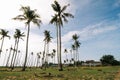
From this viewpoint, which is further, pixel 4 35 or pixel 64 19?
pixel 4 35

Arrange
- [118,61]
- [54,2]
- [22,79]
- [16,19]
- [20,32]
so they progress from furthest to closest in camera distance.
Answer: [118,61] → [20,32] → [54,2] → [16,19] → [22,79]

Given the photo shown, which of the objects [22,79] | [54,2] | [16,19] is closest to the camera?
[22,79]

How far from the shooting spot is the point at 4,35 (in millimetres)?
76500

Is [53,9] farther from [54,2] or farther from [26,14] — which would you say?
[26,14]

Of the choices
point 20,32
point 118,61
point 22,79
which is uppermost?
point 20,32

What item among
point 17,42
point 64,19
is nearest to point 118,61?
point 17,42

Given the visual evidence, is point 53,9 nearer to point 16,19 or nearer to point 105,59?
point 16,19

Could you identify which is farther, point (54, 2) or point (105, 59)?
point (105, 59)

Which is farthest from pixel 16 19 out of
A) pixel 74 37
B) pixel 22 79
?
pixel 74 37

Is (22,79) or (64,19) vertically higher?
(64,19)

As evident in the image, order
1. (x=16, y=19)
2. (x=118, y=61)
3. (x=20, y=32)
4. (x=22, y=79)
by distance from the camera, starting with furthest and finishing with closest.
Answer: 1. (x=118, y=61)
2. (x=20, y=32)
3. (x=16, y=19)
4. (x=22, y=79)

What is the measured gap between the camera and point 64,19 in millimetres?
46469

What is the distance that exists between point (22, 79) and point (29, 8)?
83.2 feet

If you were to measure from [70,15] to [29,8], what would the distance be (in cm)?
957
